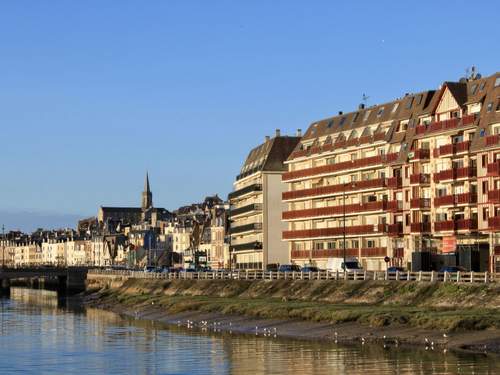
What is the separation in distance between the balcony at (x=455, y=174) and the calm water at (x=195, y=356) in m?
40.1

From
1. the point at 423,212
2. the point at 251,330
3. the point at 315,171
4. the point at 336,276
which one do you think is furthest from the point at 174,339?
the point at 315,171

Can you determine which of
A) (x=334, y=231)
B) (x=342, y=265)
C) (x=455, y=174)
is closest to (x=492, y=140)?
(x=455, y=174)

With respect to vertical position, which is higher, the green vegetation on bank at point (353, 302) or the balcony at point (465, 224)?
the balcony at point (465, 224)

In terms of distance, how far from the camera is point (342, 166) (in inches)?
6235

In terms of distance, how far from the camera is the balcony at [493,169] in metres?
117

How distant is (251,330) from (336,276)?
77.6ft

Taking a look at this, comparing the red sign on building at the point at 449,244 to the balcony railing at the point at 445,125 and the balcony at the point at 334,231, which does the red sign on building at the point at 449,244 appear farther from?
the balcony at the point at 334,231

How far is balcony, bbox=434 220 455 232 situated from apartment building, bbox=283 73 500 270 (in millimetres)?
112

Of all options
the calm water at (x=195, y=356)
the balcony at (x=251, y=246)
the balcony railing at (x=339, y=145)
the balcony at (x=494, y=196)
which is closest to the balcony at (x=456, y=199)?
the balcony at (x=494, y=196)

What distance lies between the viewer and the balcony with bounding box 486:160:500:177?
116562 mm

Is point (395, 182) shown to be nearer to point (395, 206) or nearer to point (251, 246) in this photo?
point (395, 206)

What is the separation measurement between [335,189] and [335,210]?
9.87ft

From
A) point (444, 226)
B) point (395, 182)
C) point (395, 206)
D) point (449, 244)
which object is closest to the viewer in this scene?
point (444, 226)

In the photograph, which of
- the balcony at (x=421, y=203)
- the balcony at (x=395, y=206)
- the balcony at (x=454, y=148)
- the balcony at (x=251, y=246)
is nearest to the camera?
the balcony at (x=454, y=148)
